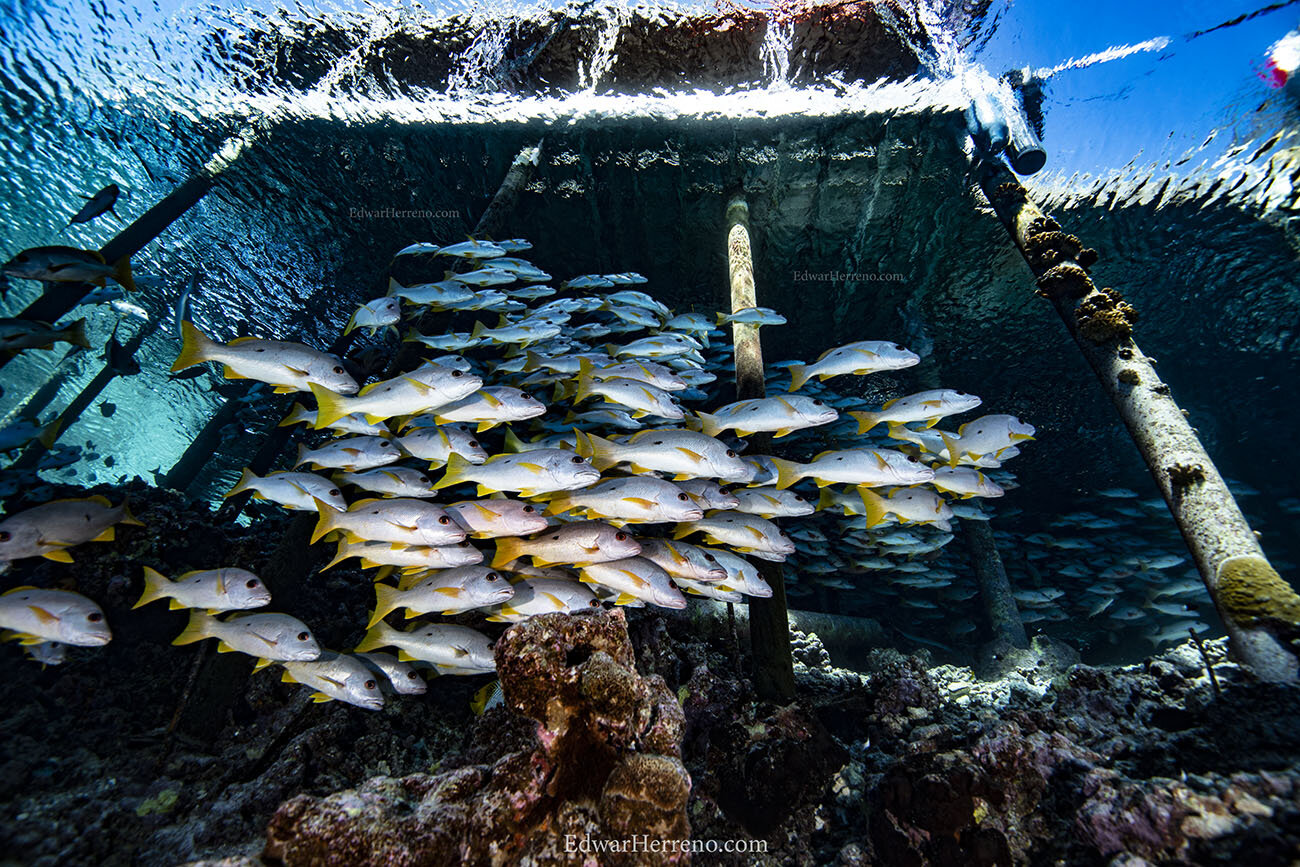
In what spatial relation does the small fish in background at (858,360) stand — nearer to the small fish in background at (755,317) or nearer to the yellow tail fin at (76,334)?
the small fish in background at (755,317)

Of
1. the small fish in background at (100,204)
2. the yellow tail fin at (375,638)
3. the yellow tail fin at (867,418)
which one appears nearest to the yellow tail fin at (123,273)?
the small fish in background at (100,204)

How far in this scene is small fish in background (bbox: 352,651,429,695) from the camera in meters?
3.83

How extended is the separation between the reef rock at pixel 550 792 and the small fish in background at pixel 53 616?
9.79ft

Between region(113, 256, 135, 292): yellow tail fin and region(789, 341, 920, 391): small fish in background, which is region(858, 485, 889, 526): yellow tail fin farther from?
region(113, 256, 135, 292): yellow tail fin

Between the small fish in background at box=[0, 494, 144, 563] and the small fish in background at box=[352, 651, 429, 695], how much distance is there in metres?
2.21

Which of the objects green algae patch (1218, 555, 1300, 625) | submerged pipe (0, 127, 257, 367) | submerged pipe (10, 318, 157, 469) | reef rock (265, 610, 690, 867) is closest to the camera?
reef rock (265, 610, 690, 867)

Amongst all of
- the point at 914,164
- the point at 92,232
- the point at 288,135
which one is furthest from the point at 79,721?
the point at 92,232

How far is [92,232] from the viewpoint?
13438 millimetres

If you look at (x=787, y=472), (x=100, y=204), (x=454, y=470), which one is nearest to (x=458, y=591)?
(x=454, y=470)

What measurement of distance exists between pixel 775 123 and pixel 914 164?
8.93 ft

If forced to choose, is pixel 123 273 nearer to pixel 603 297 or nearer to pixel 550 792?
pixel 603 297

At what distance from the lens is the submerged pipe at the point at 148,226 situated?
5.99 metres

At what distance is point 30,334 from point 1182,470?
11072mm

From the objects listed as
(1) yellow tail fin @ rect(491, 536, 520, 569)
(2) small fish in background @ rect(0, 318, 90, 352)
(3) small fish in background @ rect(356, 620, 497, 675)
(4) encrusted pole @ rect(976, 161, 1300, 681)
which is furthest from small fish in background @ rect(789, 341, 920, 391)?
(2) small fish in background @ rect(0, 318, 90, 352)
